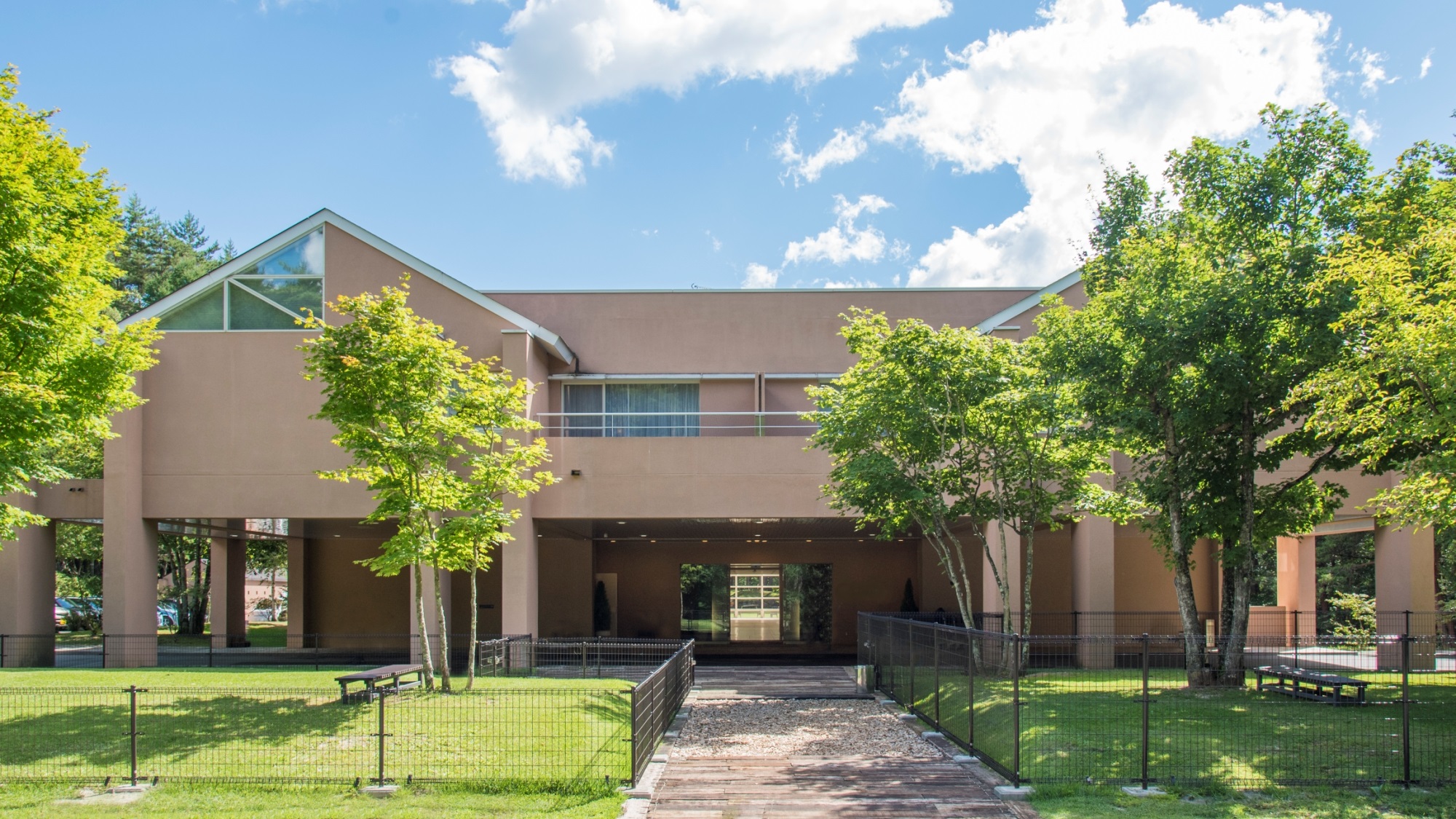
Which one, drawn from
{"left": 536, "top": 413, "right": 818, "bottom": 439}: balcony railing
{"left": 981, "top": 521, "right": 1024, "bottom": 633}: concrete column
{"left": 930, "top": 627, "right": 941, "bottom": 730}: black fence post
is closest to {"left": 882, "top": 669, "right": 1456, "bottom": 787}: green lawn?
{"left": 930, "top": 627, "right": 941, "bottom": 730}: black fence post

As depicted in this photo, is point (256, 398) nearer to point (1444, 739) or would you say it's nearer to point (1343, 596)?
point (1444, 739)

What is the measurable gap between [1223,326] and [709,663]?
50.5ft

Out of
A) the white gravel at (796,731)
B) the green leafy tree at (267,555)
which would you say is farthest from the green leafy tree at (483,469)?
the green leafy tree at (267,555)

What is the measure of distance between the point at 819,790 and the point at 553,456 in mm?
13878

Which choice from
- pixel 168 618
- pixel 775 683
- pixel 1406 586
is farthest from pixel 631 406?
pixel 168 618

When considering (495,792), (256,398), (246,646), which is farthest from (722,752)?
(246,646)

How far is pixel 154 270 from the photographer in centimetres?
5056

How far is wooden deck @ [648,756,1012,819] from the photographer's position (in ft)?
31.3

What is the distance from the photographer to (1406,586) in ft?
74.8

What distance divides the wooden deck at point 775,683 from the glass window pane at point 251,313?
41.5ft

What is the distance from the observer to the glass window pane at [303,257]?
76.2 ft

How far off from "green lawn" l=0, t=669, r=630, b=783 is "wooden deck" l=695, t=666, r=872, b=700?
350 centimetres

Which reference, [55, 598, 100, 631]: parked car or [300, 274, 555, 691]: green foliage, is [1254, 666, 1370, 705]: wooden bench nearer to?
[300, 274, 555, 691]: green foliage

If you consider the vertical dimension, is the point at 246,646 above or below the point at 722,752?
below
